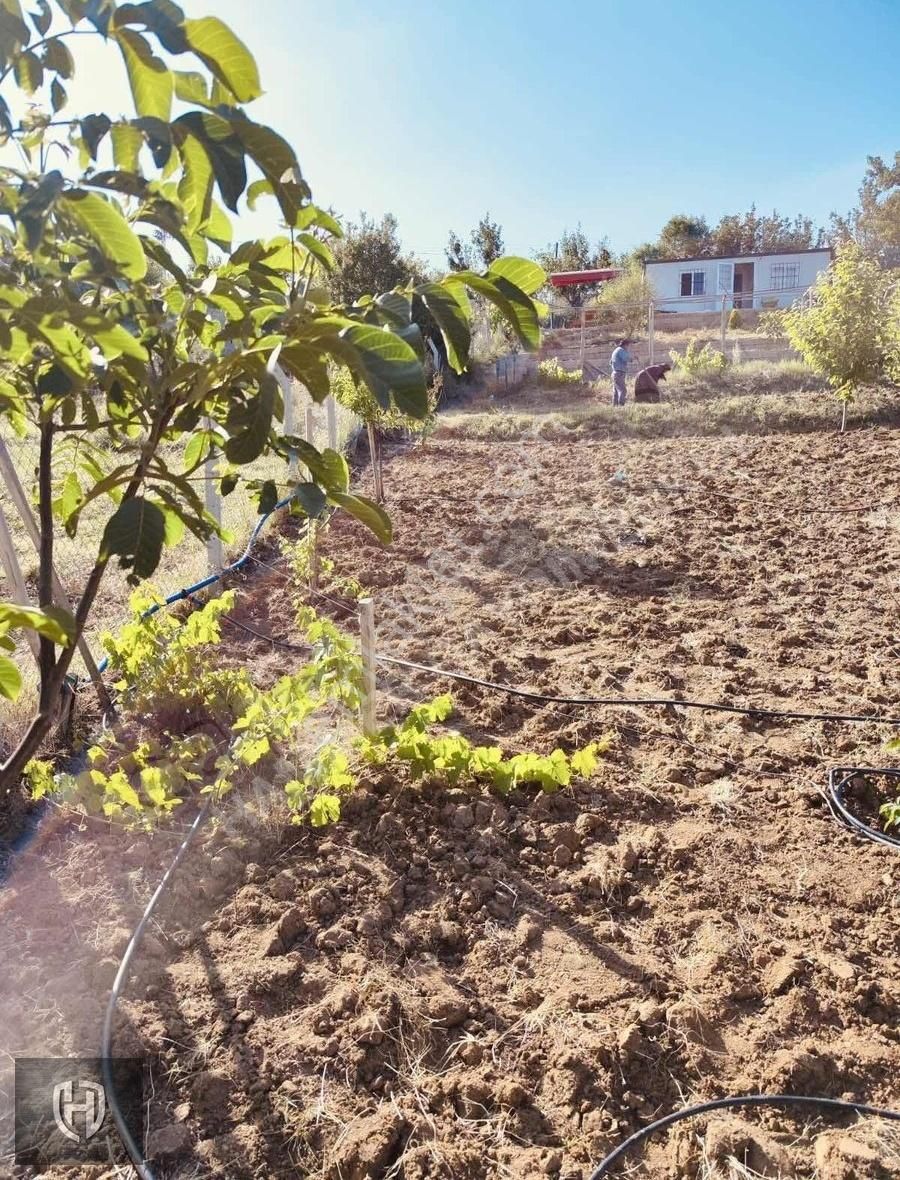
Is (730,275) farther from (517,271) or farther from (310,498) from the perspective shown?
(310,498)

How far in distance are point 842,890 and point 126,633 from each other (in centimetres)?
283

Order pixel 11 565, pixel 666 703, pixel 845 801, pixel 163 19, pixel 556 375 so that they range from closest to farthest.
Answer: pixel 163 19 < pixel 845 801 < pixel 11 565 < pixel 666 703 < pixel 556 375

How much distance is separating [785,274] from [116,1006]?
32124 millimetres

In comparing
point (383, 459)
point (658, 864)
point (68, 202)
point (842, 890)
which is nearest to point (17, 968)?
point (658, 864)

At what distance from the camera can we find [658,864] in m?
2.69

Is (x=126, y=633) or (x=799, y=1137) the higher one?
(x=126, y=633)

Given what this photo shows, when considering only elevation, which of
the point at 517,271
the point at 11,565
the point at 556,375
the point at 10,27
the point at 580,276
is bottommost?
the point at 11,565

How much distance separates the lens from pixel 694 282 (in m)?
29.6

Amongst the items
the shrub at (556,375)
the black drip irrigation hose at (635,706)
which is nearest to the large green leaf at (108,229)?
the black drip irrigation hose at (635,706)

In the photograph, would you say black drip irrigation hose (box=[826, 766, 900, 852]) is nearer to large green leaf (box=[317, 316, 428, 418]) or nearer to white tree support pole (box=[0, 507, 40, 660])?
large green leaf (box=[317, 316, 428, 418])

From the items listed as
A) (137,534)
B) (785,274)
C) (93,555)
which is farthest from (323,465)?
(785,274)

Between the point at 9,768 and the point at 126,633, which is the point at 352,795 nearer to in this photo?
the point at 126,633

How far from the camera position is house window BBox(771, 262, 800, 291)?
28.6 metres

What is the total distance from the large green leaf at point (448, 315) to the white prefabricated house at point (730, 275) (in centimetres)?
2950
